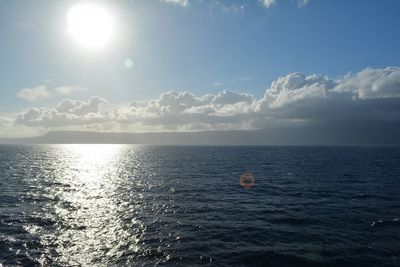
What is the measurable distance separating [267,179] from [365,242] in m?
53.2

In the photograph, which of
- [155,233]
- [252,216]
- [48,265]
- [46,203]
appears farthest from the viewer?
[46,203]

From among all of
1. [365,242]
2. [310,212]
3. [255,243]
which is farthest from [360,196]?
[255,243]

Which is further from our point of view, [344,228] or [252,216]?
[252,216]

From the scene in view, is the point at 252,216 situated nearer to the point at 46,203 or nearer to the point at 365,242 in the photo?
the point at 365,242

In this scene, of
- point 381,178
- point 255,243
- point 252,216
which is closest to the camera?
point 255,243

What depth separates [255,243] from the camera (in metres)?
35.7

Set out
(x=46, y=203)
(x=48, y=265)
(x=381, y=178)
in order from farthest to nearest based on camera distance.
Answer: (x=381, y=178) < (x=46, y=203) < (x=48, y=265)

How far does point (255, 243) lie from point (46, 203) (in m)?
38.0

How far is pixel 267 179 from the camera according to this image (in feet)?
292

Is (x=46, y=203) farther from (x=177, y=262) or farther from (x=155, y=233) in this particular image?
(x=177, y=262)

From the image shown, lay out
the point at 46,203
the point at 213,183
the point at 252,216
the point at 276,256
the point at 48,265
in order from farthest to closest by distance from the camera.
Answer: the point at 213,183, the point at 46,203, the point at 252,216, the point at 276,256, the point at 48,265

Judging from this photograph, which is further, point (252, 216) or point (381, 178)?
point (381, 178)

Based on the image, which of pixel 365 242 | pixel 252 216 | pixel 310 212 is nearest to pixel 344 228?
pixel 365 242

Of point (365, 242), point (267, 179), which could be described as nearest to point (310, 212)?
point (365, 242)
